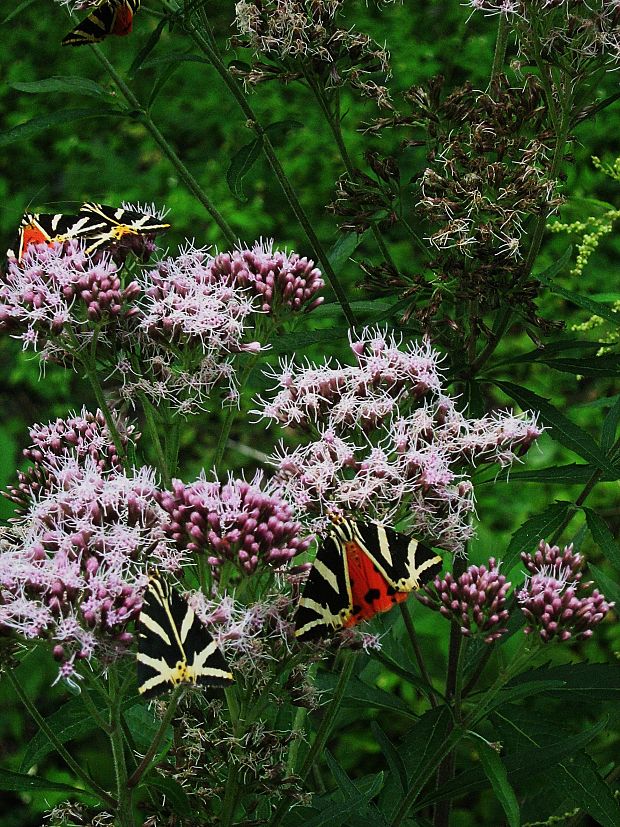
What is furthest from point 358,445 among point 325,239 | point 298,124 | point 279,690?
point 325,239

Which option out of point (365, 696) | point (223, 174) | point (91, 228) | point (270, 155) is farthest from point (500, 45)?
point (223, 174)

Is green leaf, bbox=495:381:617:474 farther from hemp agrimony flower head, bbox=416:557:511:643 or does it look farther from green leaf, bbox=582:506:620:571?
hemp agrimony flower head, bbox=416:557:511:643

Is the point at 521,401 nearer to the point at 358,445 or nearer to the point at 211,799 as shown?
the point at 358,445

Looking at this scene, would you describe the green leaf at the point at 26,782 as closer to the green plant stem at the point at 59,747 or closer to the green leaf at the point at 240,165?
the green plant stem at the point at 59,747

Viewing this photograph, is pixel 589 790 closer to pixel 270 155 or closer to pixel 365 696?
pixel 365 696

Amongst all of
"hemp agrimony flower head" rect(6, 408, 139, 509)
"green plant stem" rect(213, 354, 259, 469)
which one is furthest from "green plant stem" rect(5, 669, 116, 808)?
"green plant stem" rect(213, 354, 259, 469)

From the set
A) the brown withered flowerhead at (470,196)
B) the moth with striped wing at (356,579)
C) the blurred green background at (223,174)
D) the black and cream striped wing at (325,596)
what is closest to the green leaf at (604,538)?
the brown withered flowerhead at (470,196)
